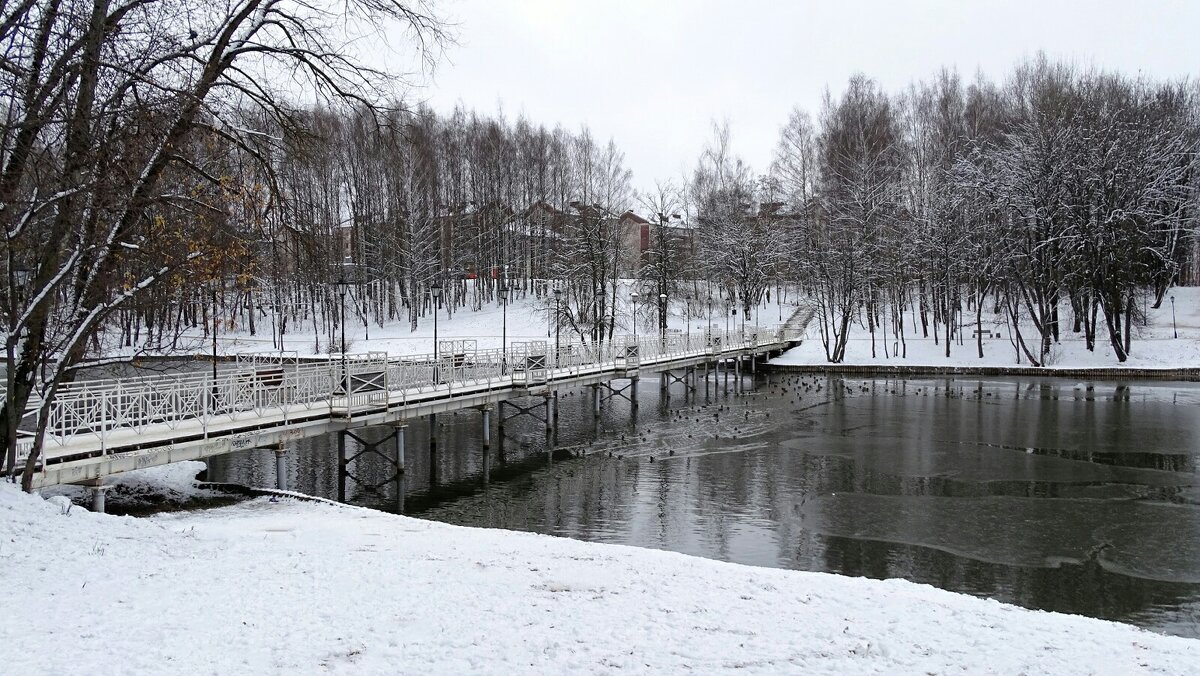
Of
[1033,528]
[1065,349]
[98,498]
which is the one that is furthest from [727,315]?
[98,498]

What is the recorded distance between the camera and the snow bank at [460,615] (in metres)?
6.59

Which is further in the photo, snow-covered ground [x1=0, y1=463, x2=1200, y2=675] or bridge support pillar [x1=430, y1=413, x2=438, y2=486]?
bridge support pillar [x1=430, y1=413, x2=438, y2=486]

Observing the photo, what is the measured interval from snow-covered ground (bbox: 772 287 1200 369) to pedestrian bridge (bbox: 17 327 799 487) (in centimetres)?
2698

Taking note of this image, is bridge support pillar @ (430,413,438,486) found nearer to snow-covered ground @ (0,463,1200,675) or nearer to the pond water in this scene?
the pond water

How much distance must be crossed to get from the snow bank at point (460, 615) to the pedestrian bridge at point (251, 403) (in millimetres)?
3624

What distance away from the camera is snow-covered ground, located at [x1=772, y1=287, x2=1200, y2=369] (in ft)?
149

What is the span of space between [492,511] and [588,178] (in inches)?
1982

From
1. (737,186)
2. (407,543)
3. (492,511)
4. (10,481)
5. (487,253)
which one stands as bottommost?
(492,511)

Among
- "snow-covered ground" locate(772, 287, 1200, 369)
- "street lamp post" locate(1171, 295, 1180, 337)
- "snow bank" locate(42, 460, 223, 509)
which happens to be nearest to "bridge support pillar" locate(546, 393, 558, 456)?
"snow bank" locate(42, 460, 223, 509)

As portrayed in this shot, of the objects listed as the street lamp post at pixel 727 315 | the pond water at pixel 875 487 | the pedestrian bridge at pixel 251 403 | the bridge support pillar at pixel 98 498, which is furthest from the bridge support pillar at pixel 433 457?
the street lamp post at pixel 727 315

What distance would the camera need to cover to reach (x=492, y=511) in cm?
1828

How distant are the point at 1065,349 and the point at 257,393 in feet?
156

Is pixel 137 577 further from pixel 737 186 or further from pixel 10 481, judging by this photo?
pixel 737 186

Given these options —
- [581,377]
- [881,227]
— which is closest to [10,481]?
[581,377]
